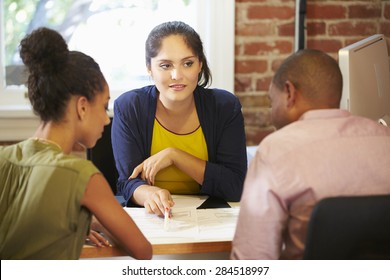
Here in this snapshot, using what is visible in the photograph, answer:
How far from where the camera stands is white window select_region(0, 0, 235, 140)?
2861 mm

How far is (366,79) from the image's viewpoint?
6.17 ft

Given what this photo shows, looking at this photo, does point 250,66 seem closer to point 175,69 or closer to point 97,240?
point 175,69

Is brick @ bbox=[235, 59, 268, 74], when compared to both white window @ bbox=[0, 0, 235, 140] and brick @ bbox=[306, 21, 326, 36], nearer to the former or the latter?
white window @ bbox=[0, 0, 235, 140]

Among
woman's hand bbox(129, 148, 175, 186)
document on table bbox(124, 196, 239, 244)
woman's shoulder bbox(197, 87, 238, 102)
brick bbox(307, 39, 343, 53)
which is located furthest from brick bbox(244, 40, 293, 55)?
document on table bbox(124, 196, 239, 244)

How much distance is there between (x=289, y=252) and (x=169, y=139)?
2.86ft

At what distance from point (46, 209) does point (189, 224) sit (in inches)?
18.8

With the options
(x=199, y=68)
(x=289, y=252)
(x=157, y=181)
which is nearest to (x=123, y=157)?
(x=157, y=181)

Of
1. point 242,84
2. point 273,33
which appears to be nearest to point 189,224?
point 242,84

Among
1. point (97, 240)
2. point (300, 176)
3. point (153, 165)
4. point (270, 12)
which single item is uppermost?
point (270, 12)

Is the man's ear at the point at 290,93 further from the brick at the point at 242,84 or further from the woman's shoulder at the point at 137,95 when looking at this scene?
the brick at the point at 242,84

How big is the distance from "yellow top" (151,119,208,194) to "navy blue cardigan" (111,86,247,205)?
0.07ft

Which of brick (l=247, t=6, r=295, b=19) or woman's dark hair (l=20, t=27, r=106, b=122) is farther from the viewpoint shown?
brick (l=247, t=6, r=295, b=19)

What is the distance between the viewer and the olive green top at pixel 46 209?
52.0 inches

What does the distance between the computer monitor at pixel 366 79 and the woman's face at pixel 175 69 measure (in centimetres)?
51
